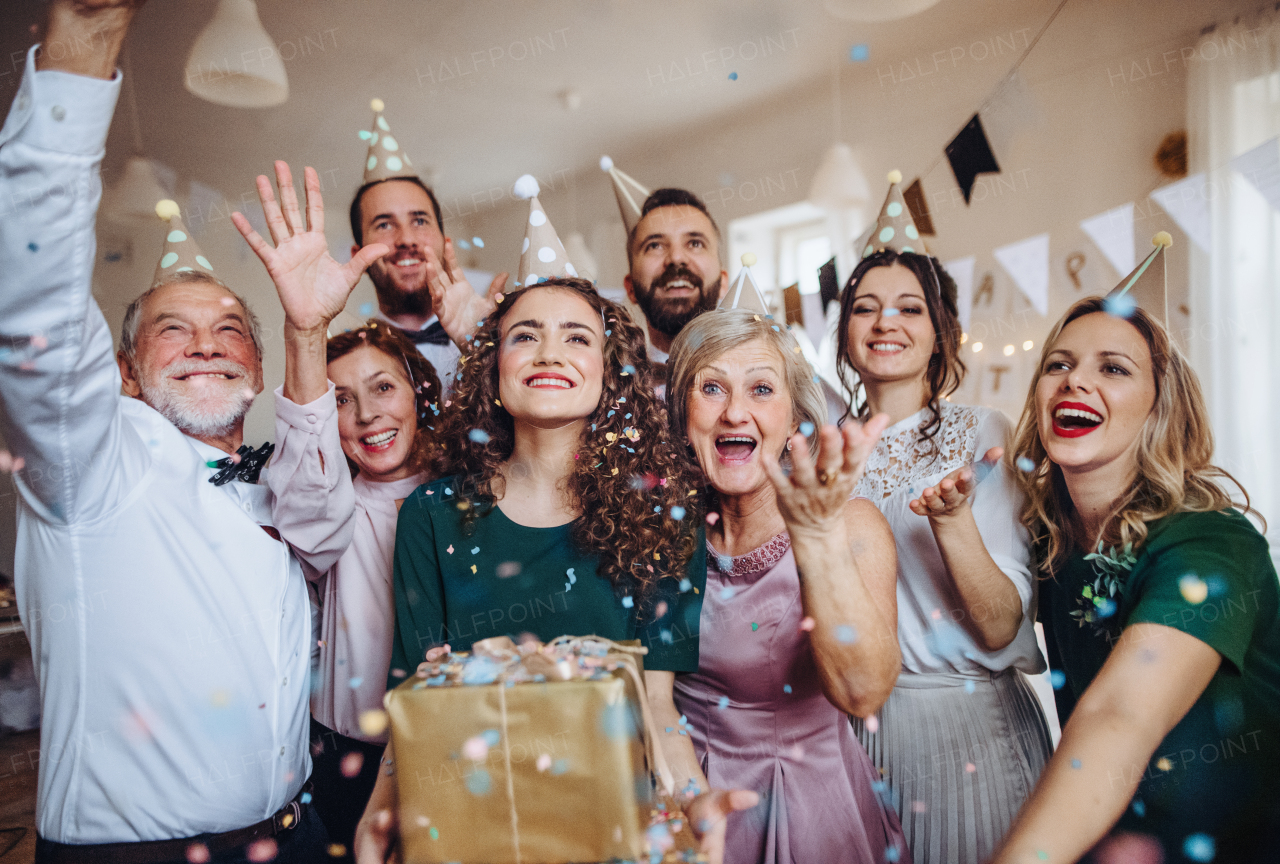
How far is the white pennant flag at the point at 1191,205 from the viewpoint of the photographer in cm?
340

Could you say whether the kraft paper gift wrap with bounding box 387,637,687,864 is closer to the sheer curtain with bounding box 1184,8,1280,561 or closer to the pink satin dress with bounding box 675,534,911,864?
the pink satin dress with bounding box 675,534,911,864

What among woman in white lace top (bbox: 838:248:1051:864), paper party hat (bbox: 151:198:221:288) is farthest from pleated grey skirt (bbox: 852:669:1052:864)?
paper party hat (bbox: 151:198:221:288)

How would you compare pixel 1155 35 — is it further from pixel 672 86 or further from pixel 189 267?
pixel 189 267

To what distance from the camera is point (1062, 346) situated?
1.78 metres

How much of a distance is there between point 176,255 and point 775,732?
187 cm

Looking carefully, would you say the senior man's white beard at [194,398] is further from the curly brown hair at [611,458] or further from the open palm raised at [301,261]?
the curly brown hair at [611,458]

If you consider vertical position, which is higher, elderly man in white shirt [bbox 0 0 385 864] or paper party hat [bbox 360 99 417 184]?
paper party hat [bbox 360 99 417 184]

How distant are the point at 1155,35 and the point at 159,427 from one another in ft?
14.7

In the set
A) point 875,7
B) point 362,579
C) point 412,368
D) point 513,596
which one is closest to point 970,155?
point 875,7

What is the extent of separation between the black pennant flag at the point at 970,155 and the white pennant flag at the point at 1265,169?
3.32 ft

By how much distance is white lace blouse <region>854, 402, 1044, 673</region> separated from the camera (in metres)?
1.88

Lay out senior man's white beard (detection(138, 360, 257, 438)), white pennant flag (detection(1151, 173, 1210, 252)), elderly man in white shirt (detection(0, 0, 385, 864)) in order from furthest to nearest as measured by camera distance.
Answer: white pennant flag (detection(1151, 173, 1210, 252)) < senior man's white beard (detection(138, 360, 257, 438)) < elderly man in white shirt (detection(0, 0, 385, 864))

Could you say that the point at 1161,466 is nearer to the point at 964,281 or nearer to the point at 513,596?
the point at 513,596

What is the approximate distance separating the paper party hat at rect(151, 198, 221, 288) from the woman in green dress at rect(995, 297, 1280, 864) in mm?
2098
